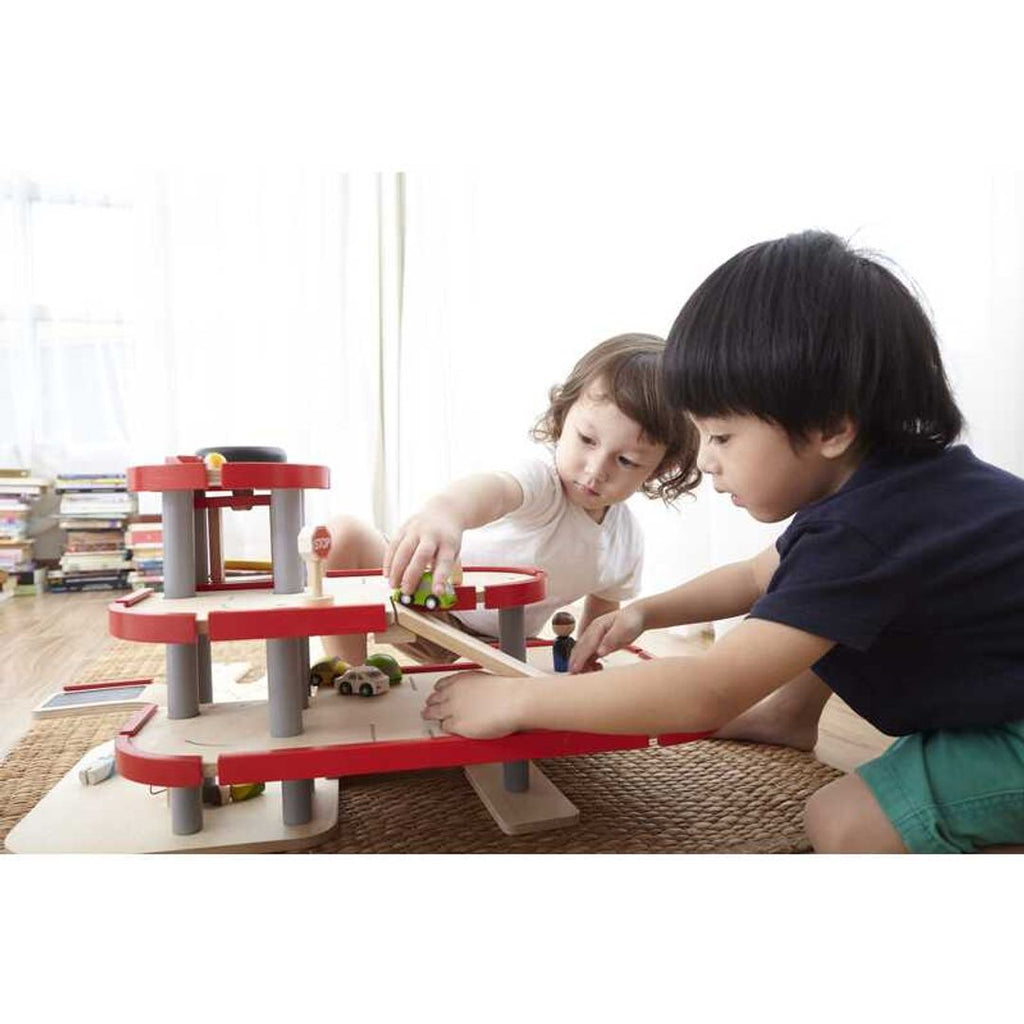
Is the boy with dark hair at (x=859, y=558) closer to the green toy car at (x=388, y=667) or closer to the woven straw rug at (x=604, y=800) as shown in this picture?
the woven straw rug at (x=604, y=800)

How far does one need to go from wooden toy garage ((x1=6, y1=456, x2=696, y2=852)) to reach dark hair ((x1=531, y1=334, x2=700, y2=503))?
278 mm

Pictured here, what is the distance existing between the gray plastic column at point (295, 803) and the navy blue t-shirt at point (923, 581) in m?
0.41

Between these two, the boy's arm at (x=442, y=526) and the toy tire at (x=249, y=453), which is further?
the toy tire at (x=249, y=453)

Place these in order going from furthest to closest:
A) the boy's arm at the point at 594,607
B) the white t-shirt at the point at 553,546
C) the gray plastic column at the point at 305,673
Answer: the boy's arm at the point at 594,607 → the white t-shirt at the point at 553,546 → the gray plastic column at the point at 305,673

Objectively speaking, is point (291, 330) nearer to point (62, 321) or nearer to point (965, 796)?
point (62, 321)

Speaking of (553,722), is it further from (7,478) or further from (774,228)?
(7,478)

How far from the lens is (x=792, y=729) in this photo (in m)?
0.94

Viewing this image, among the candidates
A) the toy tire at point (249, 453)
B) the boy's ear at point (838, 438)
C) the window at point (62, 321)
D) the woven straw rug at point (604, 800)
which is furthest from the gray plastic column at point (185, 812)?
the window at point (62, 321)

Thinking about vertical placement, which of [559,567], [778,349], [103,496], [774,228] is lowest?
[103,496]

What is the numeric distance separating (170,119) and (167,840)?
0.61 m

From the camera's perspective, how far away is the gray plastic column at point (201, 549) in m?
0.84

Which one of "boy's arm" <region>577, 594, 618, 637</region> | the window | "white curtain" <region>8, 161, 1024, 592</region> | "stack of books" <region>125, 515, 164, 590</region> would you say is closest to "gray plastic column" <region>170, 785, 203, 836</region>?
"boy's arm" <region>577, 594, 618, 637</region>

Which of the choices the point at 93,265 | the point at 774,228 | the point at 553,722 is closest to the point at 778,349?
the point at 553,722

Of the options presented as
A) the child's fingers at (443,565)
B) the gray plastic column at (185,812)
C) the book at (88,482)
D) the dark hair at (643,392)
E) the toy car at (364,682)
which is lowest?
the book at (88,482)
